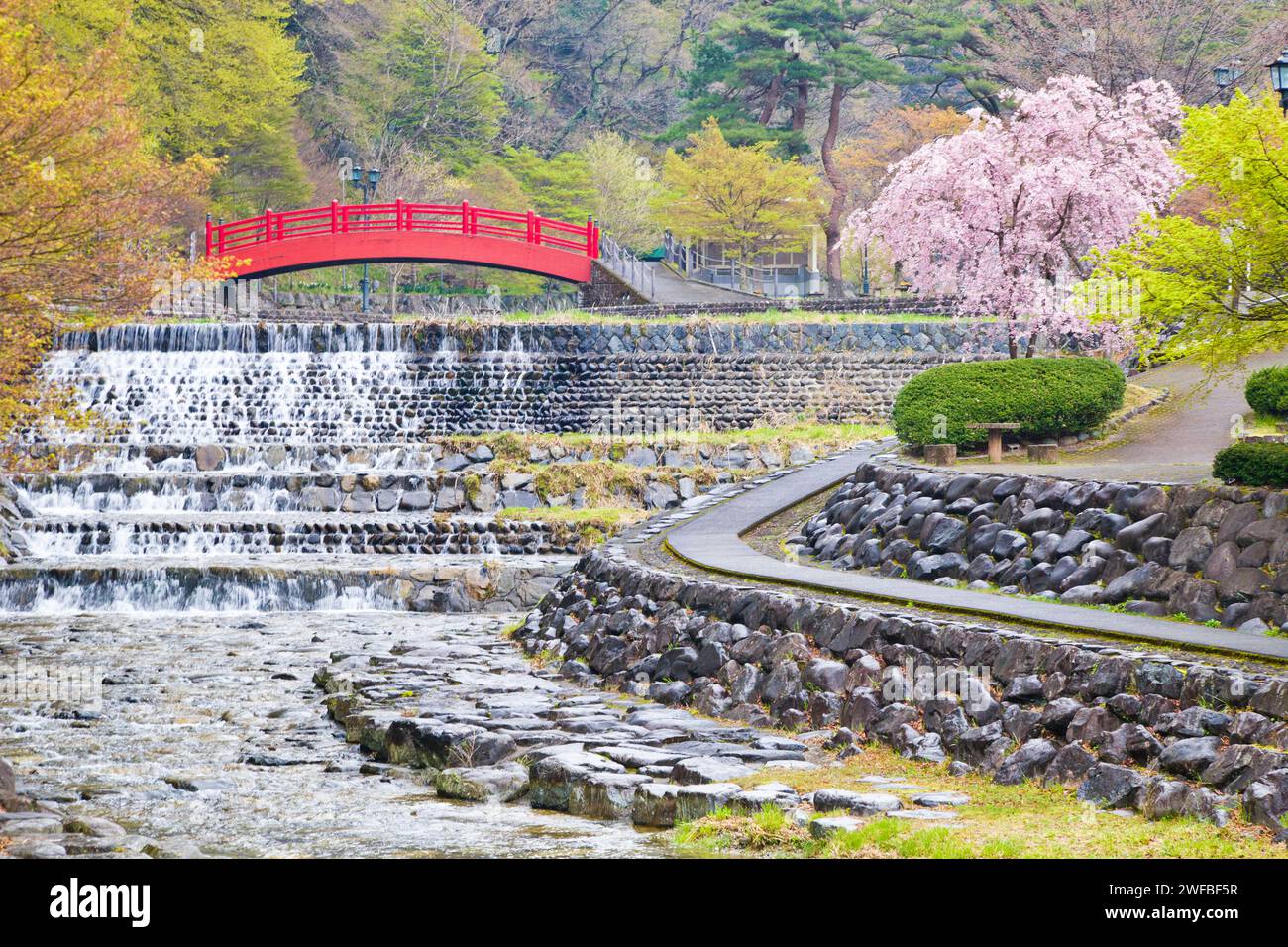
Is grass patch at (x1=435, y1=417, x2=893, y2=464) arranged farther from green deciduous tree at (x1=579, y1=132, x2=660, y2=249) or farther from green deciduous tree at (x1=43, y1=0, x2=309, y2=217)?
green deciduous tree at (x1=579, y1=132, x2=660, y2=249)

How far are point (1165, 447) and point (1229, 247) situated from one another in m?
6.38

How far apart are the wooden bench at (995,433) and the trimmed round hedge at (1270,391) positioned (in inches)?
111

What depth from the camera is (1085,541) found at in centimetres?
1467

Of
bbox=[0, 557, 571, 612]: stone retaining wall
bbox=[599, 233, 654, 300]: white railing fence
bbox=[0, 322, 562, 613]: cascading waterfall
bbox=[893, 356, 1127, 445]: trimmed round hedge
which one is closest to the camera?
bbox=[893, 356, 1127, 445]: trimmed round hedge

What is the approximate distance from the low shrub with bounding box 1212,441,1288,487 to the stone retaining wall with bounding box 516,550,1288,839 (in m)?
3.25

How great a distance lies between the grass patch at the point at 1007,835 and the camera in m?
8.45

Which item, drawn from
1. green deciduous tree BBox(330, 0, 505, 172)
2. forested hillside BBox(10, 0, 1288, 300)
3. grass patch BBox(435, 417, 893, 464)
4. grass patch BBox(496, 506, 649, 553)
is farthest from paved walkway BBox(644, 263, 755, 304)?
grass patch BBox(496, 506, 649, 553)

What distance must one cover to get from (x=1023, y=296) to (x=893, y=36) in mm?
25763

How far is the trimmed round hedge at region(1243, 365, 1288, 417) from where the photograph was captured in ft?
55.8

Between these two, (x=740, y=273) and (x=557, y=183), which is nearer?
(x=740, y=273)

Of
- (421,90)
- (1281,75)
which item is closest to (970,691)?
(1281,75)

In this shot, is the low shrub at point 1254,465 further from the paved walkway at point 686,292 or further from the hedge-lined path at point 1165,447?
the paved walkway at point 686,292

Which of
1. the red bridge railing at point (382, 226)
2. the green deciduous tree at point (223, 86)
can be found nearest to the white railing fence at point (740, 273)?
the red bridge railing at point (382, 226)

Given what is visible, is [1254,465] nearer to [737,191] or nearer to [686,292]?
[686,292]
